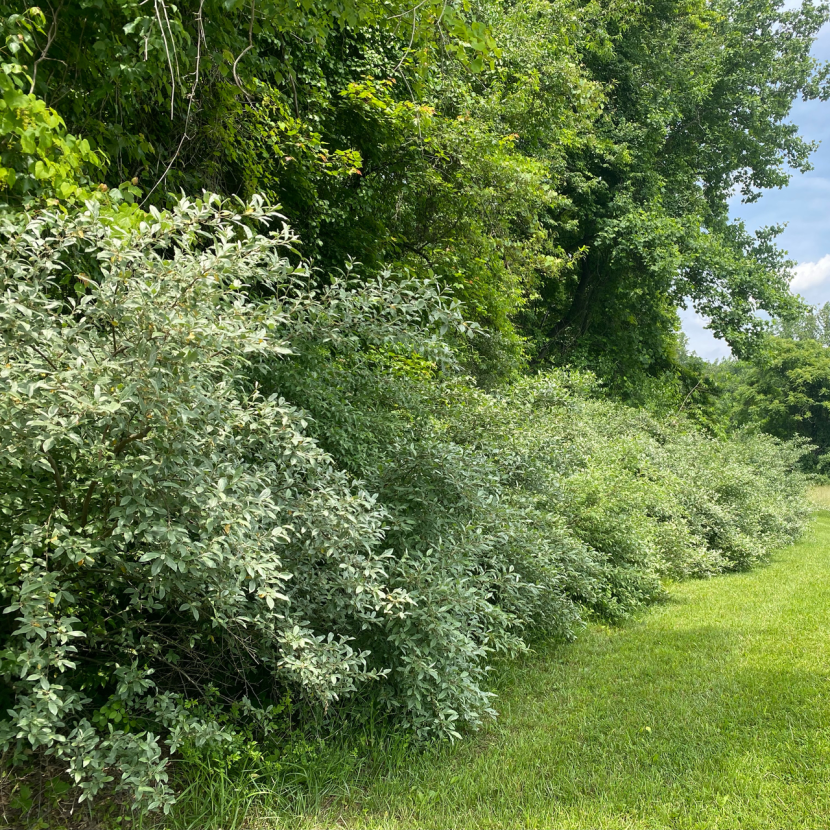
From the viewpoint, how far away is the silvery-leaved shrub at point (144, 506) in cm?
246

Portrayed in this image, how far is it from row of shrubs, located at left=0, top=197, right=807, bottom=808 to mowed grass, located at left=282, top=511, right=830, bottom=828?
395mm

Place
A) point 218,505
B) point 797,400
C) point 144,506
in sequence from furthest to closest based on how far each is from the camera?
point 797,400 < point 218,505 < point 144,506

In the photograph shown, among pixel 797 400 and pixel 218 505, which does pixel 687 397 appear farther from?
pixel 797 400

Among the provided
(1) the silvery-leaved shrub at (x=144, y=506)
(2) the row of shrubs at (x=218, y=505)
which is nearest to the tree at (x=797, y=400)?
(2) the row of shrubs at (x=218, y=505)

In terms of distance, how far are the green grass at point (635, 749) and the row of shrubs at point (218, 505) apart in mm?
375

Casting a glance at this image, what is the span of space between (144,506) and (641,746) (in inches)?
130

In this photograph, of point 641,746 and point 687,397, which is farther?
point 687,397

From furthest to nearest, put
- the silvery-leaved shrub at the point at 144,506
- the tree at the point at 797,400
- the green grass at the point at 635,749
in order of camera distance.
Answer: the tree at the point at 797,400
the green grass at the point at 635,749
the silvery-leaved shrub at the point at 144,506

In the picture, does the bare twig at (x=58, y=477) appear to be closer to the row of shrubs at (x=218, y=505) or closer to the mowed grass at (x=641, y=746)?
the row of shrubs at (x=218, y=505)

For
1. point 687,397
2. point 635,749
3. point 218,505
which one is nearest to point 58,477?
point 218,505

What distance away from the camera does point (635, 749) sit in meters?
3.86

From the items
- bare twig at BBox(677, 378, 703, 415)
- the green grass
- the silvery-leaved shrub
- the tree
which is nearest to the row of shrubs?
the silvery-leaved shrub

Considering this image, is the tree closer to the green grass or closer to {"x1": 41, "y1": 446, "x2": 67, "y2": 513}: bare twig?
the green grass

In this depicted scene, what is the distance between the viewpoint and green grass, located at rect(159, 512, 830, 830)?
3.17m
